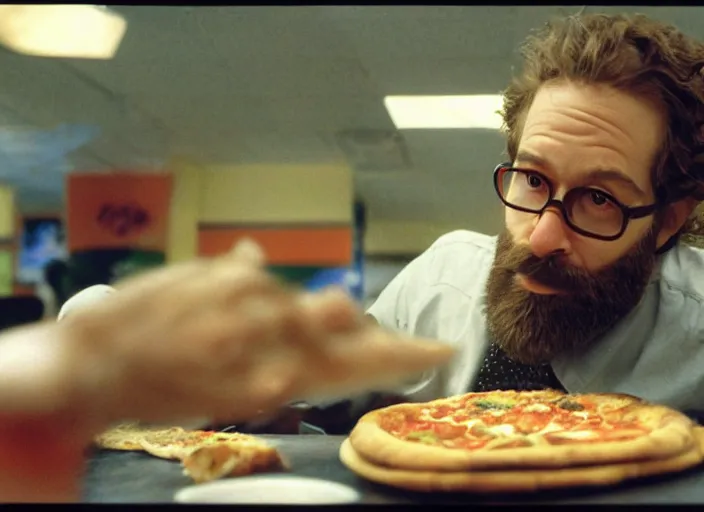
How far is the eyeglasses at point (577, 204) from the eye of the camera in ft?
3.83

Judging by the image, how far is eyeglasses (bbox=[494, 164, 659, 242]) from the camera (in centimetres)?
117

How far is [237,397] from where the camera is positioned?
2.99ft

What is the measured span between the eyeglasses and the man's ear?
0.03 m

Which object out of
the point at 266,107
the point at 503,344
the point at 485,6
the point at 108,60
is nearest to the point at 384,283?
the point at 503,344

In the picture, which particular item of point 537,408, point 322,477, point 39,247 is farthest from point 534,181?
point 39,247

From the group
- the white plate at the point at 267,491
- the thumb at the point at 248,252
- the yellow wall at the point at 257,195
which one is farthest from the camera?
the yellow wall at the point at 257,195

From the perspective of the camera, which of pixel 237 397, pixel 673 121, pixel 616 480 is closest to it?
pixel 237 397

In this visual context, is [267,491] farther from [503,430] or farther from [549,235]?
[549,235]

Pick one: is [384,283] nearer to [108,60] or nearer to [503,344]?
[503,344]

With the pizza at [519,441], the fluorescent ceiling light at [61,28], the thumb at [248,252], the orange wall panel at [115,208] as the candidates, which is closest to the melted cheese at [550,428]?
the pizza at [519,441]

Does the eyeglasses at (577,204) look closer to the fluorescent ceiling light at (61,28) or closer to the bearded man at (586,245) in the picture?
the bearded man at (586,245)

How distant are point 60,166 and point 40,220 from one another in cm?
9

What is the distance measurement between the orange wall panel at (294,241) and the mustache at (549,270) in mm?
235

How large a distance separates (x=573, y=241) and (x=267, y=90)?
51 centimetres
